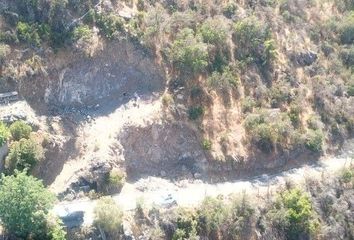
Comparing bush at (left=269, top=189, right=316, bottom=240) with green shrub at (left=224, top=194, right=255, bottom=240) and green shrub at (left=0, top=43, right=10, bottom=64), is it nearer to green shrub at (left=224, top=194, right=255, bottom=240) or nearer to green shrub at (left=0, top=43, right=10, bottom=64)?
green shrub at (left=224, top=194, right=255, bottom=240)

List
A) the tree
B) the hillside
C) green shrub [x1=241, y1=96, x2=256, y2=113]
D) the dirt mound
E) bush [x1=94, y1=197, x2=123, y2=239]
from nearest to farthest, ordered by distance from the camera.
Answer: the tree, bush [x1=94, y1=197, x2=123, y2=239], the hillside, the dirt mound, green shrub [x1=241, y1=96, x2=256, y2=113]

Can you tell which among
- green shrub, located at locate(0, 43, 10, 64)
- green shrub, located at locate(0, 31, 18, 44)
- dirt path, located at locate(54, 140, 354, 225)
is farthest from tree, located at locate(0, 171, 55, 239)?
green shrub, located at locate(0, 31, 18, 44)

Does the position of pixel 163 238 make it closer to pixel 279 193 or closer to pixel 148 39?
pixel 279 193

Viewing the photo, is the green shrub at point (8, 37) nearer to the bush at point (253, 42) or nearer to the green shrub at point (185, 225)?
the green shrub at point (185, 225)

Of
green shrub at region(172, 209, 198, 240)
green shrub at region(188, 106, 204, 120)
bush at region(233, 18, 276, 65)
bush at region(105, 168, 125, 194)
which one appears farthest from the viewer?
bush at region(233, 18, 276, 65)

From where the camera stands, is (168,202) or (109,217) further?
(168,202)

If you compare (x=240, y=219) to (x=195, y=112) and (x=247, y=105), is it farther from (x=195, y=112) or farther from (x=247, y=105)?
(x=247, y=105)

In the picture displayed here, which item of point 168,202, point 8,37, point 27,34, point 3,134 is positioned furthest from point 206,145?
point 8,37
